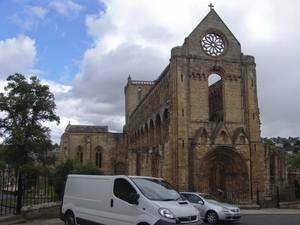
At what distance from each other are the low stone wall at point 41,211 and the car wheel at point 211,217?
22.8 feet

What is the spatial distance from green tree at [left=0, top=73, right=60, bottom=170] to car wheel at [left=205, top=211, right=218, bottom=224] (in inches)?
934

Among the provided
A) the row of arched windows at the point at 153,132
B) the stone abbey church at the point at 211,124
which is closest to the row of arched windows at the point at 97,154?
the row of arched windows at the point at 153,132

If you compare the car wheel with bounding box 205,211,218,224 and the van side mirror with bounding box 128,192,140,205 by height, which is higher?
the van side mirror with bounding box 128,192,140,205

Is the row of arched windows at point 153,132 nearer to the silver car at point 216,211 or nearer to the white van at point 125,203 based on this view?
the silver car at point 216,211

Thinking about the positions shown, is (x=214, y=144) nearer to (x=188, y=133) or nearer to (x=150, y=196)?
(x=188, y=133)

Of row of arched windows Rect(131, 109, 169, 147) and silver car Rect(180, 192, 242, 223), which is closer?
silver car Rect(180, 192, 242, 223)

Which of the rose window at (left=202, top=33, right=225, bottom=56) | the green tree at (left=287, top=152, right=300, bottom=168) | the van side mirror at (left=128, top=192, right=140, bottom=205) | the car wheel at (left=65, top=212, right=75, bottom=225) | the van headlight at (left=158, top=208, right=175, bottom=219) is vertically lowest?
the car wheel at (left=65, top=212, right=75, bottom=225)

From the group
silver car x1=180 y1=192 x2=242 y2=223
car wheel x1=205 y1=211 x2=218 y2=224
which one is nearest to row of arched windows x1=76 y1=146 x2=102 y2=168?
silver car x1=180 y1=192 x2=242 y2=223

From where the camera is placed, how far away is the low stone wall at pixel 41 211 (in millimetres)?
14150

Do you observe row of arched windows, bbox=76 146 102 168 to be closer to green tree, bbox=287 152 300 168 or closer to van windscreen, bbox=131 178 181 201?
green tree, bbox=287 152 300 168

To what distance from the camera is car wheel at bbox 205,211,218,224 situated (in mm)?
14398

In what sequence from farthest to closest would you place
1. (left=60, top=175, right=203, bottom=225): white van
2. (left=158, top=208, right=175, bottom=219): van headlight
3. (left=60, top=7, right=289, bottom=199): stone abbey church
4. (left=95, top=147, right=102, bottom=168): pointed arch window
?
(left=95, top=147, right=102, bottom=168): pointed arch window, (left=60, top=7, right=289, bottom=199): stone abbey church, (left=60, top=175, right=203, bottom=225): white van, (left=158, top=208, right=175, bottom=219): van headlight

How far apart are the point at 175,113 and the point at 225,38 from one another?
8.96 meters

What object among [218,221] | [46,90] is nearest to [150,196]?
[218,221]
